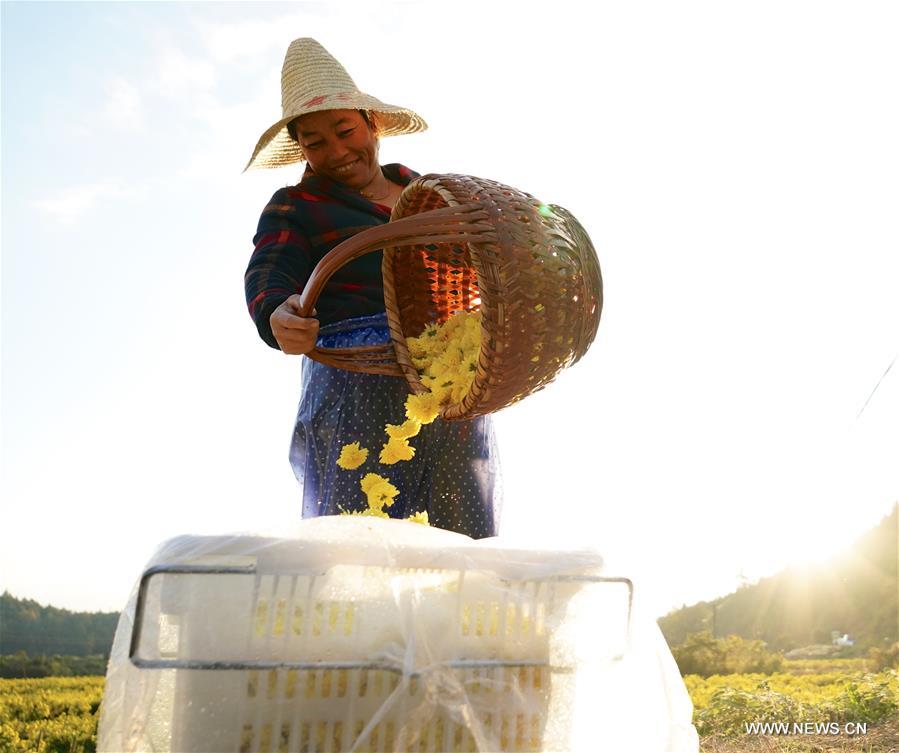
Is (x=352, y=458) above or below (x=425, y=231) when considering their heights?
below

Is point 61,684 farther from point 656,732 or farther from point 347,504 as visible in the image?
point 656,732

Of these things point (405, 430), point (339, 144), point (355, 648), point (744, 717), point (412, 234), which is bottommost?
point (744, 717)

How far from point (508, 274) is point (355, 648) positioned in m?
0.71

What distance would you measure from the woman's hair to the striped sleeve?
16 centimetres

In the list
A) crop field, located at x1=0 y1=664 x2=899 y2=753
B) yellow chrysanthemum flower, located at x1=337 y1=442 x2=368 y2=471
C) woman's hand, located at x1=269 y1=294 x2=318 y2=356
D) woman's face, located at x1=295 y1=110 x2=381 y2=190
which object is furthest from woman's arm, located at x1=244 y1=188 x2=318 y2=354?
crop field, located at x1=0 y1=664 x2=899 y2=753

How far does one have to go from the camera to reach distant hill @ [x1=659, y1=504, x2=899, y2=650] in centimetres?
727

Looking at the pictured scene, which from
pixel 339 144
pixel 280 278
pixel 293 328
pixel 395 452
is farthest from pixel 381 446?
pixel 339 144

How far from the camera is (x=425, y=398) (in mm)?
1749

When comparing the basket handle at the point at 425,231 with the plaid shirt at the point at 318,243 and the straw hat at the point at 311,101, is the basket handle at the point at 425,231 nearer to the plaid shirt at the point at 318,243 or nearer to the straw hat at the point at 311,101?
the plaid shirt at the point at 318,243

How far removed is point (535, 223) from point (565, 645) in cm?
76

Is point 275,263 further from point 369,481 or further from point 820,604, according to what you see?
point 820,604

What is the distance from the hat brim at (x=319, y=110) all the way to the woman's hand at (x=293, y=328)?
1.58ft

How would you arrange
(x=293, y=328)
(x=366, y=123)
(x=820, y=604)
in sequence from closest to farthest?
(x=293, y=328)
(x=366, y=123)
(x=820, y=604)

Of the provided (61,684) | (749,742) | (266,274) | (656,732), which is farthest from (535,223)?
(61,684)
